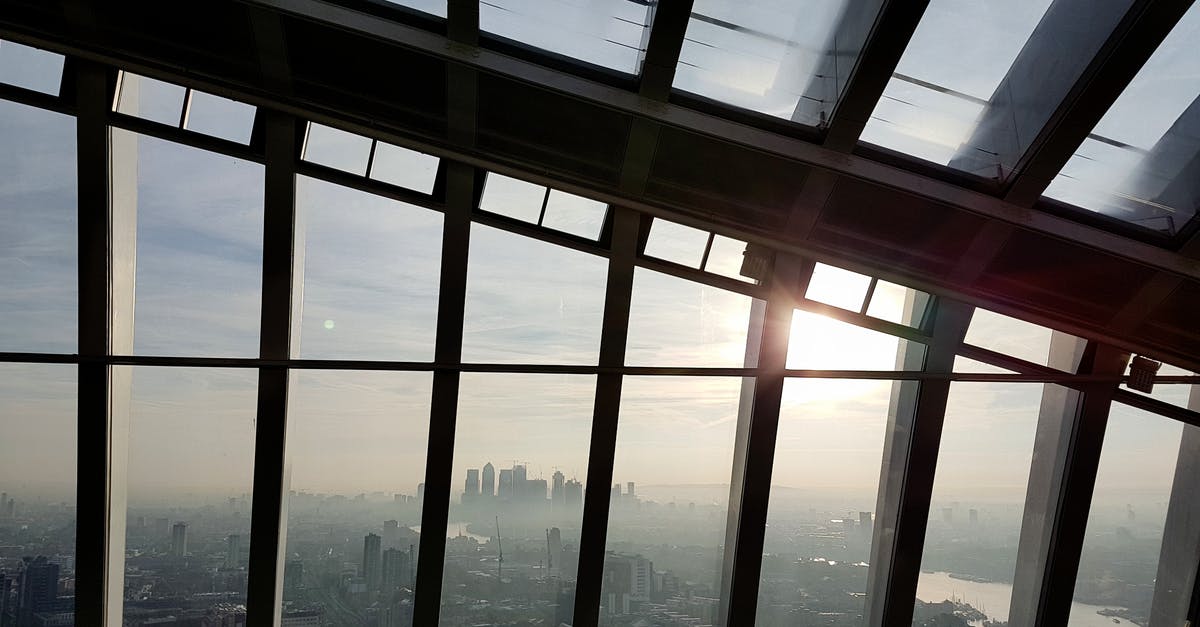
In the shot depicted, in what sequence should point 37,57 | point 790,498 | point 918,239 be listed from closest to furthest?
1. point 37,57
2. point 918,239
3. point 790,498

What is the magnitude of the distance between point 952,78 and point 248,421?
5.92 meters

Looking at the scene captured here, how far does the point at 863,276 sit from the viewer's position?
24.0 feet

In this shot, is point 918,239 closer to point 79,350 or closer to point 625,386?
point 625,386

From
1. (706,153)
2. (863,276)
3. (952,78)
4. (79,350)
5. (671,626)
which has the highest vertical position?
(952,78)

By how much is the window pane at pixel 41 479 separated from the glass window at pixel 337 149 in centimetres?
252

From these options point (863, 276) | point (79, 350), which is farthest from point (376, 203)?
point (863, 276)

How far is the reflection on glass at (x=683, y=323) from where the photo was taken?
23.4 ft

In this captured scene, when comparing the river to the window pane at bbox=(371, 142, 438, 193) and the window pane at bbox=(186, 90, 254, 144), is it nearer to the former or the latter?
the window pane at bbox=(371, 142, 438, 193)

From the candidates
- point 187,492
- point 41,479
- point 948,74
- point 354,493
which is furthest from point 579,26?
point 41,479

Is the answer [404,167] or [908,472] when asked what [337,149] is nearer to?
[404,167]

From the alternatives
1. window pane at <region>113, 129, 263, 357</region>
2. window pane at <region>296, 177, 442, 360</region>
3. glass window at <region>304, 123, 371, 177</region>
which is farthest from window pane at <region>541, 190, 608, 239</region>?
window pane at <region>113, 129, 263, 357</region>

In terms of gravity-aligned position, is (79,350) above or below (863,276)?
below

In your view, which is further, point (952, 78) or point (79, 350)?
point (79, 350)

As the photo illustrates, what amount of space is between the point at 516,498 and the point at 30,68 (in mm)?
5035
